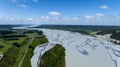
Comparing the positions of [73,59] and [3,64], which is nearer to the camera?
[3,64]

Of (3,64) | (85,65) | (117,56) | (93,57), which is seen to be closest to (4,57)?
(3,64)

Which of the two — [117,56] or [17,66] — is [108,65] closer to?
[117,56]

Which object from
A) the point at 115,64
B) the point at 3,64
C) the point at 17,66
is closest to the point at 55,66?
the point at 17,66

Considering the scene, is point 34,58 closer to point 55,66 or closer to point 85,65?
point 55,66

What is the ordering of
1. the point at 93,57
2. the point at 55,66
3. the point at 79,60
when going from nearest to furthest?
the point at 55,66, the point at 79,60, the point at 93,57

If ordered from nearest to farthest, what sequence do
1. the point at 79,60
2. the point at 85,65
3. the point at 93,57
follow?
the point at 85,65 < the point at 79,60 < the point at 93,57

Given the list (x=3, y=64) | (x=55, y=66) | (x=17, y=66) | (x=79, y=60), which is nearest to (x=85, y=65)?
(x=79, y=60)

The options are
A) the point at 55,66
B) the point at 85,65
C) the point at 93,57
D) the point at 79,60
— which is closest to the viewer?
the point at 55,66

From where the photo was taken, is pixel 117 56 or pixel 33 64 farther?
pixel 117 56
